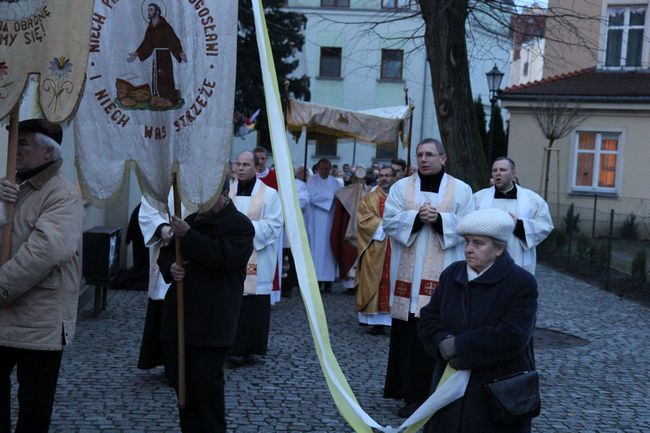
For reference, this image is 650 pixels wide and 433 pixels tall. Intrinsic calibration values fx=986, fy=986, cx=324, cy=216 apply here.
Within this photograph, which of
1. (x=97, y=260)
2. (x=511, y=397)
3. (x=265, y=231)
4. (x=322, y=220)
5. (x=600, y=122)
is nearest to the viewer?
(x=511, y=397)

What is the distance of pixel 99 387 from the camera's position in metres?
7.64

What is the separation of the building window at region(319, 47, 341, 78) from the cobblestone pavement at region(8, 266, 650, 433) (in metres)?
31.5

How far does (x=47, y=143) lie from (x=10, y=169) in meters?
A: 0.40

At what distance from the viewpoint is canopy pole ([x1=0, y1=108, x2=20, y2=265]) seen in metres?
4.53

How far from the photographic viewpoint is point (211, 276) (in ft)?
17.7

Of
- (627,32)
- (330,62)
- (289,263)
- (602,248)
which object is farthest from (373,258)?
(330,62)

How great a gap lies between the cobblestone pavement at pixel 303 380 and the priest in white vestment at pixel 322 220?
6.87 feet

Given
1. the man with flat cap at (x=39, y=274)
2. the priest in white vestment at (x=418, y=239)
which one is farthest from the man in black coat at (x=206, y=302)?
the priest in white vestment at (x=418, y=239)

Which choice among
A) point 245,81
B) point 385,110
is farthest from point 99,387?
point 245,81

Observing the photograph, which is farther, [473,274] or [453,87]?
[453,87]

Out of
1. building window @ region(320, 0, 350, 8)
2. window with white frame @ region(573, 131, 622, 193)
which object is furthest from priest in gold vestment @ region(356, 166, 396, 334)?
building window @ region(320, 0, 350, 8)

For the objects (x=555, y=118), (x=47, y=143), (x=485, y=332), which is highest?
(x=555, y=118)

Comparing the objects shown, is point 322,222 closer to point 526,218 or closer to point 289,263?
point 289,263

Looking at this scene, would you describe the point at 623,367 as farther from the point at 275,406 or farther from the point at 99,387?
the point at 99,387
